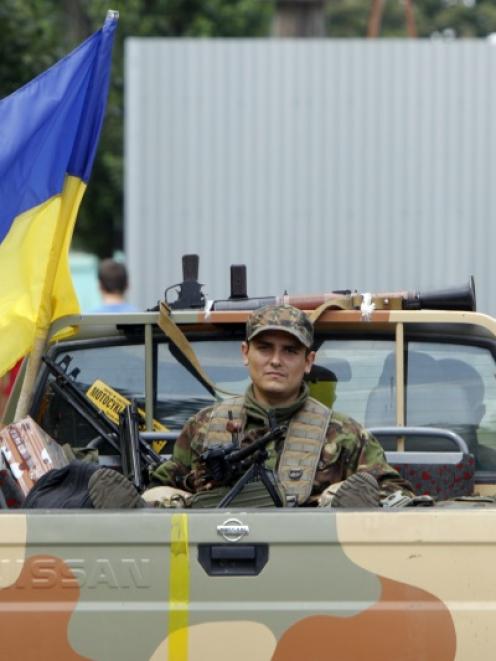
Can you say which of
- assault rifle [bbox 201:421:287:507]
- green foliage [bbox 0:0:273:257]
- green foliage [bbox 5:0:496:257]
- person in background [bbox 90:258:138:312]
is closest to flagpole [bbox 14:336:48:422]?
assault rifle [bbox 201:421:287:507]

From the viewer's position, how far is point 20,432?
5.76 m

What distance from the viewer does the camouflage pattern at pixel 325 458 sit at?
5.25m

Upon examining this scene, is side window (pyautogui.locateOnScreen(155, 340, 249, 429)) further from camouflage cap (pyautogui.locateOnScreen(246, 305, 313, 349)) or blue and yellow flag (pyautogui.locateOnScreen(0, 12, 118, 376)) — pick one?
camouflage cap (pyautogui.locateOnScreen(246, 305, 313, 349))

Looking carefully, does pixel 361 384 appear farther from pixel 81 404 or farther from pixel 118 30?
pixel 118 30

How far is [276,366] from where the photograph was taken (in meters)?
5.39

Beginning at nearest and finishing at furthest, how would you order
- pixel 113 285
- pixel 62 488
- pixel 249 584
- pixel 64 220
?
1. pixel 249 584
2. pixel 62 488
3. pixel 64 220
4. pixel 113 285

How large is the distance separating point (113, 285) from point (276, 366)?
432 cm

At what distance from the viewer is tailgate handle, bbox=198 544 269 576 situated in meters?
4.29

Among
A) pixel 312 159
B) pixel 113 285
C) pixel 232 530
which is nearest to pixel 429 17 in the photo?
pixel 312 159

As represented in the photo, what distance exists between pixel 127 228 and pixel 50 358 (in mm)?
8799

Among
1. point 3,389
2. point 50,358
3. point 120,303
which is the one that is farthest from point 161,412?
point 120,303

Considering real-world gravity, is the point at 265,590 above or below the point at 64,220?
below

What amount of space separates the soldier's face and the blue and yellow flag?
43.1 inches

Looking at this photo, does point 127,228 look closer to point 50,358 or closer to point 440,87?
point 440,87
